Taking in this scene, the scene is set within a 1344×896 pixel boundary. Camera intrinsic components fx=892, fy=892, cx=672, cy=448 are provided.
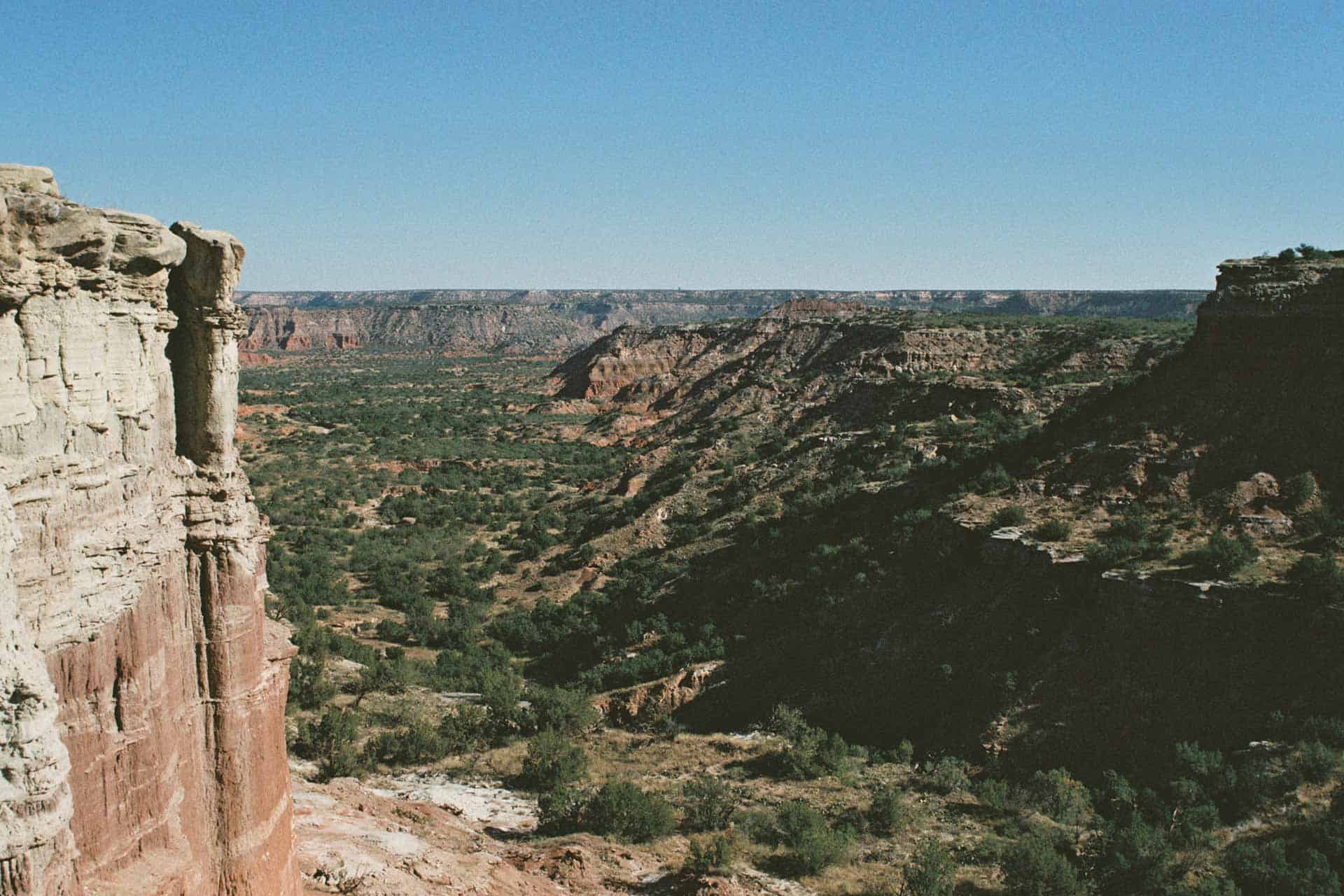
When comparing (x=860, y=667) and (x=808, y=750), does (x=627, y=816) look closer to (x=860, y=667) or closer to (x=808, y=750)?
(x=808, y=750)

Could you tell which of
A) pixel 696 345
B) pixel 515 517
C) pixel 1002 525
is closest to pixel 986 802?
pixel 1002 525

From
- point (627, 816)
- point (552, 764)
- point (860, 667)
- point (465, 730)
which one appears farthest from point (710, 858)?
point (860, 667)

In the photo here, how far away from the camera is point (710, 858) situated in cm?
1518

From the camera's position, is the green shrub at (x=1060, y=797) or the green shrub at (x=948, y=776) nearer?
the green shrub at (x=1060, y=797)

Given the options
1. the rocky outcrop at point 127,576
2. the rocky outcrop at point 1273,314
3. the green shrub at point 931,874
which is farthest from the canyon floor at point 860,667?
the rocky outcrop at point 127,576

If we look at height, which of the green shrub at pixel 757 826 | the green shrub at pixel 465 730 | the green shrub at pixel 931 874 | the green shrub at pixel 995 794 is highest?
the green shrub at pixel 931 874

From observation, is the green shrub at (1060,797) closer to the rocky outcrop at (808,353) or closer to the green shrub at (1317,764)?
the green shrub at (1317,764)

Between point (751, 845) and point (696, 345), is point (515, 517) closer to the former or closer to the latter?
point (751, 845)

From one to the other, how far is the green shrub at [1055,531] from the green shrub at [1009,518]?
0.58m

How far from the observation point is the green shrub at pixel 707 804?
1731 centimetres

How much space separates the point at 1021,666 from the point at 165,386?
19356 millimetres

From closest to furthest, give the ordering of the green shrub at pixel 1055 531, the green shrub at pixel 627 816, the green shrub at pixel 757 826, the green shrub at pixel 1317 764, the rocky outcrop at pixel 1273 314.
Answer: the green shrub at pixel 1317 764, the green shrub at pixel 757 826, the green shrub at pixel 627 816, the green shrub at pixel 1055 531, the rocky outcrop at pixel 1273 314

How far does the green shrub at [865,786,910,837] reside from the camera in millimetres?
17094

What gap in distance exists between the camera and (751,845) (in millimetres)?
16359
